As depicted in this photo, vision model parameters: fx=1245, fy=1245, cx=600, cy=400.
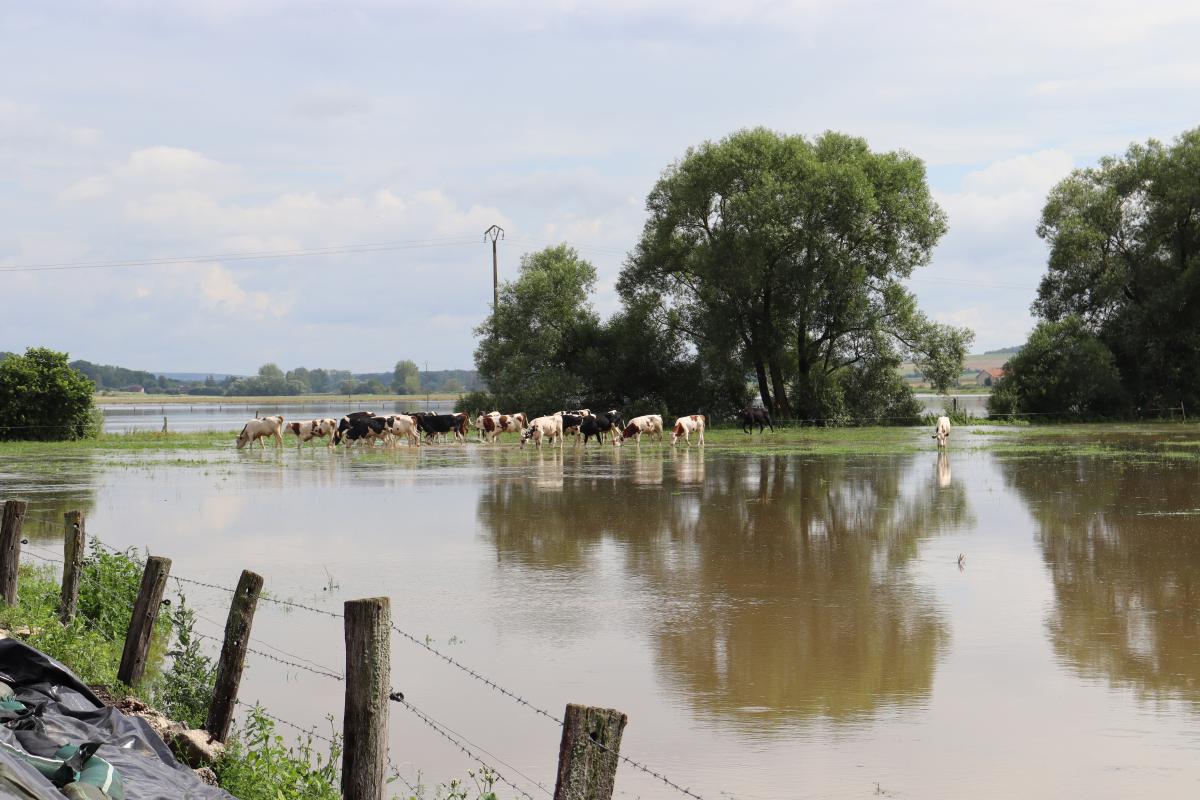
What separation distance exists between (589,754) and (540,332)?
2037 inches

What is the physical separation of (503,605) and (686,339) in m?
43.8

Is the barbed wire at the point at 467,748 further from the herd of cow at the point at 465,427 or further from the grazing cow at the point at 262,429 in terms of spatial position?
the grazing cow at the point at 262,429

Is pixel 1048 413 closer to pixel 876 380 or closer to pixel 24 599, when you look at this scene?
pixel 876 380

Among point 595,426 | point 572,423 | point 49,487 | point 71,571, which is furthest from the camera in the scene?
point 572,423

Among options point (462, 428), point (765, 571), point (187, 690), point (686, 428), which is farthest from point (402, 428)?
point (187, 690)

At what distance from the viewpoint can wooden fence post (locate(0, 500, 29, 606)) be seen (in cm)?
1046

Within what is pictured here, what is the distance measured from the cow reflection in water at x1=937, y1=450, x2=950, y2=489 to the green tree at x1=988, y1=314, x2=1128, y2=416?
1996 cm

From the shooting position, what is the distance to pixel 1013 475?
89.1 ft

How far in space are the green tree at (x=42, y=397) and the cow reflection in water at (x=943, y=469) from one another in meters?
29.6

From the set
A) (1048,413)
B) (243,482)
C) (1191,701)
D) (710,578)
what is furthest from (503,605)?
(1048,413)

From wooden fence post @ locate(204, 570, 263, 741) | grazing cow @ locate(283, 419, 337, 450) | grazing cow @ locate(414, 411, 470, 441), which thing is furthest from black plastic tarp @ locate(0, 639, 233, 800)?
grazing cow @ locate(414, 411, 470, 441)

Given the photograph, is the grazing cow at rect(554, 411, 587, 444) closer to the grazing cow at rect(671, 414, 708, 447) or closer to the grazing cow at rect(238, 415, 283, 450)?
the grazing cow at rect(671, 414, 708, 447)

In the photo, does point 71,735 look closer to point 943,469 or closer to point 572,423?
point 943,469

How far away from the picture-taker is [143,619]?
27.4ft
